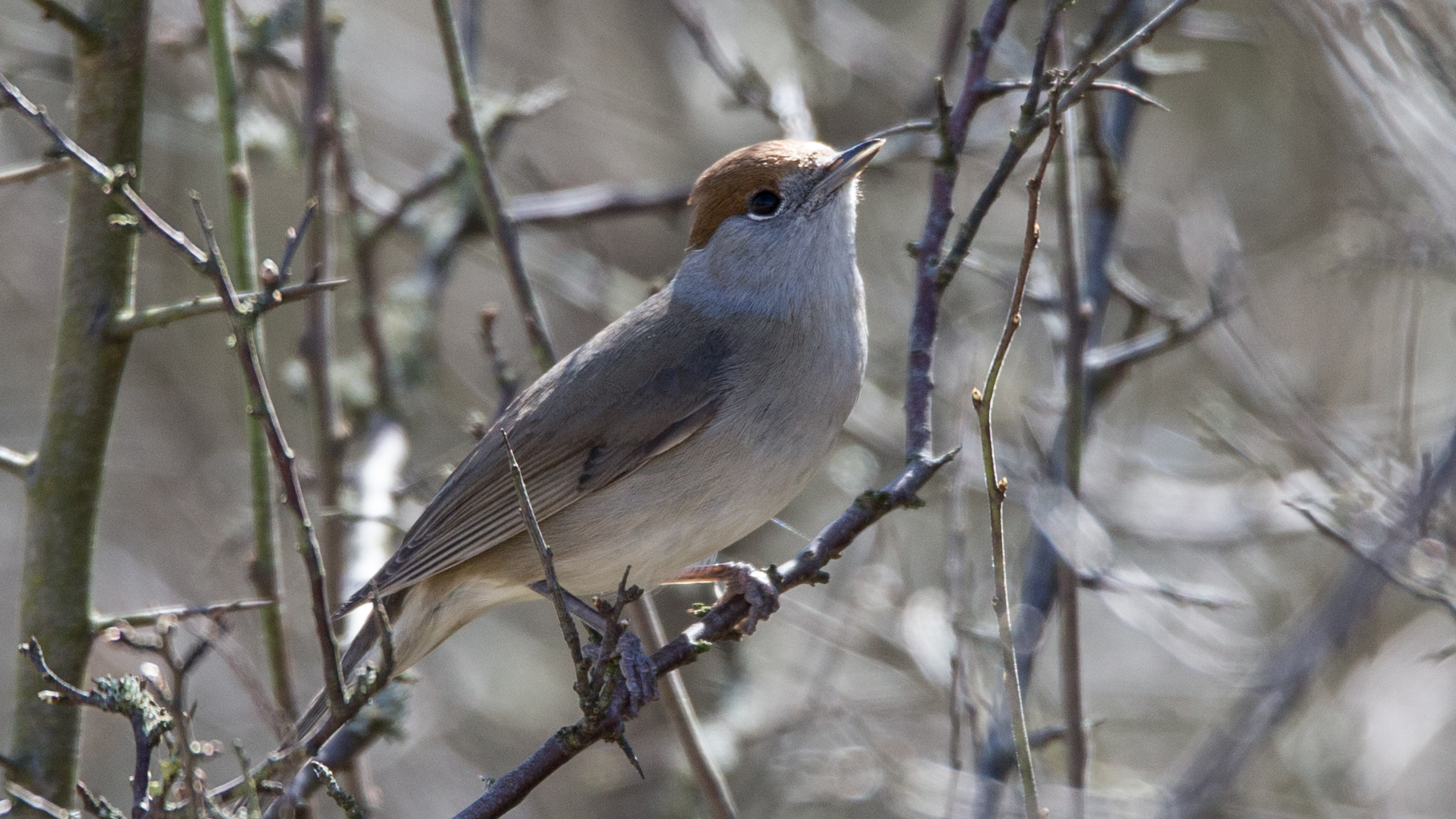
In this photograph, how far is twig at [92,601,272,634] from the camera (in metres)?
2.70

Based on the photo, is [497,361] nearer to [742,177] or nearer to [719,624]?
[742,177]

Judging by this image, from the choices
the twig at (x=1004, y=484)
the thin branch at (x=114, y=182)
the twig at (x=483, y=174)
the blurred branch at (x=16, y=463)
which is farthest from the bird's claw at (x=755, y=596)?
the blurred branch at (x=16, y=463)

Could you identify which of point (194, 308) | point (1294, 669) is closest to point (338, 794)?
point (194, 308)

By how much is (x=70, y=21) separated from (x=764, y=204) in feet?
7.01

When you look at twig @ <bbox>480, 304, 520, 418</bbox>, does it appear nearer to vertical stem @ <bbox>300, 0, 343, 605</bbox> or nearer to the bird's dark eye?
vertical stem @ <bbox>300, 0, 343, 605</bbox>

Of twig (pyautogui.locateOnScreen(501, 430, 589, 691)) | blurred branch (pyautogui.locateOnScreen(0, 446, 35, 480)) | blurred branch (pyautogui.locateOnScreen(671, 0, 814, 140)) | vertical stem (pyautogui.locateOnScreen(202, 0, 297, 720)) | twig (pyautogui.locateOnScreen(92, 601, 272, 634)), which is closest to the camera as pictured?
twig (pyautogui.locateOnScreen(501, 430, 589, 691))

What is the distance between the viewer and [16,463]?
10.5 ft

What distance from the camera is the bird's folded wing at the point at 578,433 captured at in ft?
12.7

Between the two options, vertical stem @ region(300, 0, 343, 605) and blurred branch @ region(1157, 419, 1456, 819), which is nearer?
blurred branch @ region(1157, 419, 1456, 819)

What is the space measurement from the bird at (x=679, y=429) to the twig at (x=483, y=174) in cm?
30

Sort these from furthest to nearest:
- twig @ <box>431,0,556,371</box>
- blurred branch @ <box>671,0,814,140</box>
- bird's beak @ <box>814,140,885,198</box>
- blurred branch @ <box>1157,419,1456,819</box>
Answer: blurred branch @ <box>671,0,814,140</box> < bird's beak @ <box>814,140,885,198</box> < twig @ <box>431,0,556,371</box> < blurred branch @ <box>1157,419,1456,819</box>

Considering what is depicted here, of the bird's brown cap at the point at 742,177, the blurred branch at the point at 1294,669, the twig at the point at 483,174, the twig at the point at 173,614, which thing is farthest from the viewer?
the bird's brown cap at the point at 742,177

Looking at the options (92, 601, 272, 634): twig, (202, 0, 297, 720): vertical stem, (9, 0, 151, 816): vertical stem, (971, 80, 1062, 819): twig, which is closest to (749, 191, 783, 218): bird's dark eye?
(202, 0, 297, 720): vertical stem

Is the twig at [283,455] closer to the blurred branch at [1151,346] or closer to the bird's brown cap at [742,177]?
the bird's brown cap at [742,177]
